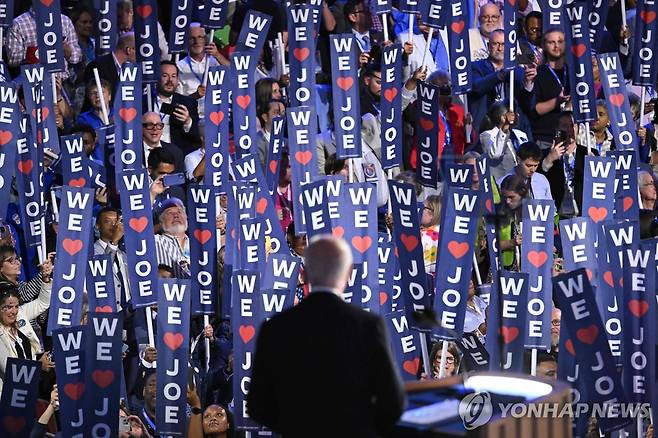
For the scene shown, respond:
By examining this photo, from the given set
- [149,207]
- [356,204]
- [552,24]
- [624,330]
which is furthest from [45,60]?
[624,330]

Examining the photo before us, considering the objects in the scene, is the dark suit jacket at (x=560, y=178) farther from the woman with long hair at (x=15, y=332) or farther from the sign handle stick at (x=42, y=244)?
the woman with long hair at (x=15, y=332)

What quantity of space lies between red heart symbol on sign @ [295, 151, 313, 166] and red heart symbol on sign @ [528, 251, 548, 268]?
1793 mm

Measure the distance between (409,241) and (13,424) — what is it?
98.8 inches

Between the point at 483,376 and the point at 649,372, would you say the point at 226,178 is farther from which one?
the point at 483,376

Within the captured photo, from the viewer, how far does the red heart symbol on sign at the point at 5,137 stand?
989 cm

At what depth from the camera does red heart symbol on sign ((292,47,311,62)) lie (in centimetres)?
1088

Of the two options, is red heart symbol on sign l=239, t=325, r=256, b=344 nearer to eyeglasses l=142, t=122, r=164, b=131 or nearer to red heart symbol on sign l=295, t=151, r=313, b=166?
red heart symbol on sign l=295, t=151, r=313, b=166

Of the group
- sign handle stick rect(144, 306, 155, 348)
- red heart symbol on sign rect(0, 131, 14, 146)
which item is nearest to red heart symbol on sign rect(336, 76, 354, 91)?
sign handle stick rect(144, 306, 155, 348)

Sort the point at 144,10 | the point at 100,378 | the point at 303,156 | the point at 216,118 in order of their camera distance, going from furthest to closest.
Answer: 1. the point at 144,10
2. the point at 216,118
3. the point at 303,156
4. the point at 100,378

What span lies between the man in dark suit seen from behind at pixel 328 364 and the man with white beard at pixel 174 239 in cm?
555

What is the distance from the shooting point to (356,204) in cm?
905

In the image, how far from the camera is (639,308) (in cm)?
855

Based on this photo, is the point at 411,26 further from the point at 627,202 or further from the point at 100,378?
the point at 100,378

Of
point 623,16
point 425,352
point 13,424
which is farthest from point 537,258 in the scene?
point 623,16
